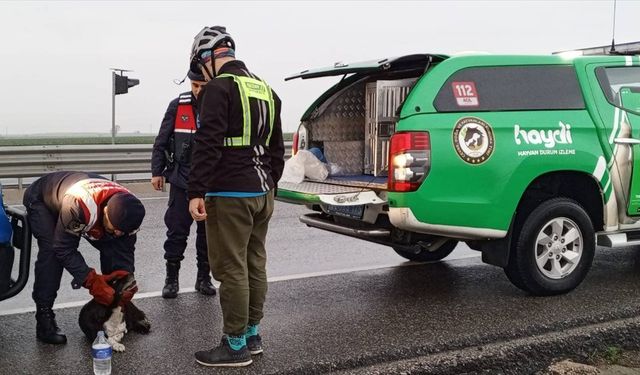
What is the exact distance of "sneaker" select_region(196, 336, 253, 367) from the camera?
403cm

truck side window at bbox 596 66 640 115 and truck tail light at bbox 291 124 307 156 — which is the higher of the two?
truck side window at bbox 596 66 640 115

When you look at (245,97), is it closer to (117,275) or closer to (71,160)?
(117,275)

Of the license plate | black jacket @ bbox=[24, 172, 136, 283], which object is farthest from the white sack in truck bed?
black jacket @ bbox=[24, 172, 136, 283]

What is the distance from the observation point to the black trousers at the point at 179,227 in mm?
5516

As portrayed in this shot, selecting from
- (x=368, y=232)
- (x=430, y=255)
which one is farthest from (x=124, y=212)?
(x=430, y=255)

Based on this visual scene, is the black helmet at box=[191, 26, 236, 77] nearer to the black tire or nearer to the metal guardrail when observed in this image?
the black tire

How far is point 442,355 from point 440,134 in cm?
155

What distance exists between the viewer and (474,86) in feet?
17.4

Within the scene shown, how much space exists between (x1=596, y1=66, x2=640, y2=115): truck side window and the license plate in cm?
218

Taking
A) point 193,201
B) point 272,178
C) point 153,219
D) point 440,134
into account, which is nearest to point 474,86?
point 440,134

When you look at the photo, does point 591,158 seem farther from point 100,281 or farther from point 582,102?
point 100,281

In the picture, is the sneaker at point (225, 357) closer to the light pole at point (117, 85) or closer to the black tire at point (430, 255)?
the black tire at point (430, 255)

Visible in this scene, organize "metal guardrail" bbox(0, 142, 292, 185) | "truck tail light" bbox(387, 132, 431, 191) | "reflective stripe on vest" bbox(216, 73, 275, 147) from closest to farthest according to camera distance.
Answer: "reflective stripe on vest" bbox(216, 73, 275, 147) < "truck tail light" bbox(387, 132, 431, 191) < "metal guardrail" bbox(0, 142, 292, 185)

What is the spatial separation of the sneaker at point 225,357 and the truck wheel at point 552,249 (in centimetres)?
236
